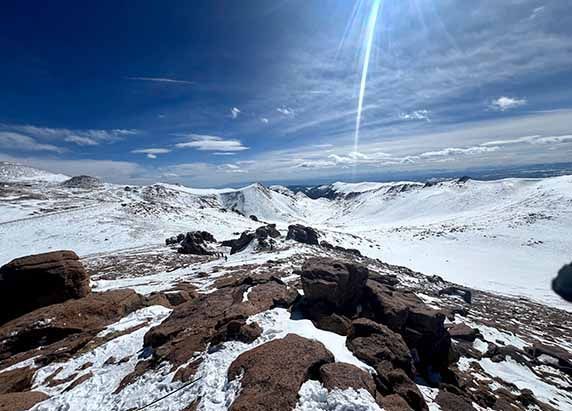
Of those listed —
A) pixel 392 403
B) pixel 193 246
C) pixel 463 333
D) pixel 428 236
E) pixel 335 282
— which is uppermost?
pixel 335 282

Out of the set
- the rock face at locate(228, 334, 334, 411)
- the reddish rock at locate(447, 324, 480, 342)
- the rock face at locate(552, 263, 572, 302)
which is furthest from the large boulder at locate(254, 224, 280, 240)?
the rock face at locate(552, 263, 572, 302)

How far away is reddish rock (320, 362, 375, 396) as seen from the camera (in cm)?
931

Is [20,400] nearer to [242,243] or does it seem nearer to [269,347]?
[269,347]

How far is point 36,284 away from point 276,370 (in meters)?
17.0

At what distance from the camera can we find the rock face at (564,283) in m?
12.1

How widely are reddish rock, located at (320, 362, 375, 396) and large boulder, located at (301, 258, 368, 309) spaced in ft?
21.0

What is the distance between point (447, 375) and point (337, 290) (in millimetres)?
7048

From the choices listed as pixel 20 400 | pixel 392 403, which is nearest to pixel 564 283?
pixel 392 403

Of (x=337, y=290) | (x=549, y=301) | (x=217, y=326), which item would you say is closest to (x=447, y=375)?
(x=337, y=290)

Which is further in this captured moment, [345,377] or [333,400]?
Result: [345,377]

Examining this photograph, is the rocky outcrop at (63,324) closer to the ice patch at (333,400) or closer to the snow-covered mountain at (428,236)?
the ice patch at (333,400)

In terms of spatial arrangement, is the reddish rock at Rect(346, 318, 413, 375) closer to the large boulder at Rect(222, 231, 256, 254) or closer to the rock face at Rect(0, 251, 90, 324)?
the rock face at Rect(0, 251, 90, 324)

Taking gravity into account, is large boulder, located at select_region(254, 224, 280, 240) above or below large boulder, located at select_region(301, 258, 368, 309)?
below

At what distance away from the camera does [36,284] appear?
17.2 metres
